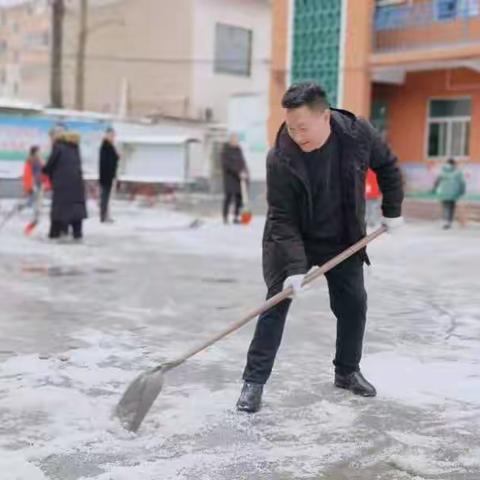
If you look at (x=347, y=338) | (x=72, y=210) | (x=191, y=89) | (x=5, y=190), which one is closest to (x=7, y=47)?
(x=191, y=89)

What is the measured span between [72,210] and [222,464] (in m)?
8.12

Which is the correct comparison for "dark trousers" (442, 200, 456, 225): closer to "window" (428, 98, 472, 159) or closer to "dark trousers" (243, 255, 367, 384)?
"window" (428, 98, 472, 159)

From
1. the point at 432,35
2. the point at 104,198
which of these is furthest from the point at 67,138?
the point at 432,35

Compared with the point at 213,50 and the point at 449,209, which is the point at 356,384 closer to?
the point at 449,209

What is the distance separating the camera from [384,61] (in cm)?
1873

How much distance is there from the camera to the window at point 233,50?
2978 cm

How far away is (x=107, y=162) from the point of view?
14.2 metres

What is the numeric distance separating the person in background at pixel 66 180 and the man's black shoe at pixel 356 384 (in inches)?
284

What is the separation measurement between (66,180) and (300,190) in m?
7.53

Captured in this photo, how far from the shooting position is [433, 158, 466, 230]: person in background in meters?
15.3

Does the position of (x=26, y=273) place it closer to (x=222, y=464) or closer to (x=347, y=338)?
(x=347, y=338)

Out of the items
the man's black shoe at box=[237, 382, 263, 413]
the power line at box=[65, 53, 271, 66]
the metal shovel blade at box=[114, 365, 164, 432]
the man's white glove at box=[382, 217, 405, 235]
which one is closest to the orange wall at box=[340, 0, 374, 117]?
the power line at box=[65, 53, 271, 66]

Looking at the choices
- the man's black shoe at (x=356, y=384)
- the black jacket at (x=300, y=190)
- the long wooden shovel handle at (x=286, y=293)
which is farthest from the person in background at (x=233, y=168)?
the long wooden shovel handle at (x=286, y=293)

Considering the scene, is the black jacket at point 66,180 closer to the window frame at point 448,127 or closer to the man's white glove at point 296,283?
the man's white glove at point 296,283
